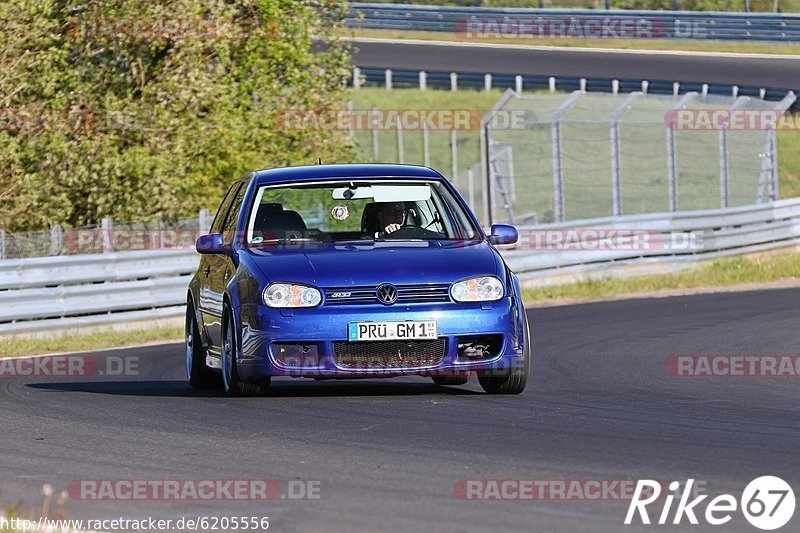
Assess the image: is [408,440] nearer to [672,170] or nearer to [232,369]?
[232,369]

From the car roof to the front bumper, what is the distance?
4.81 feet

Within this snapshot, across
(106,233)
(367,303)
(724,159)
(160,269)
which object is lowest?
(724,159)

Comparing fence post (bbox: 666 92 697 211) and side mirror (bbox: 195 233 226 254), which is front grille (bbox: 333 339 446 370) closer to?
side mirror (bbox: 195 233 226 254)

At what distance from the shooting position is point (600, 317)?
1838 cm

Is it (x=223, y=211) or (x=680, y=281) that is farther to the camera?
(x=680, y=281)

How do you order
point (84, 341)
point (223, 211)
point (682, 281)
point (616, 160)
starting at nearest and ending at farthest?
point (223, 211), point (84, 341), point (682, 281), point (616, 160)

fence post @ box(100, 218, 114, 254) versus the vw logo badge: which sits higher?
the vw logo badge

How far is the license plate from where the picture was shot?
966 centimetres

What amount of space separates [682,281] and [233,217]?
44.4ft

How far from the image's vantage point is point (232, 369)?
10.3 m

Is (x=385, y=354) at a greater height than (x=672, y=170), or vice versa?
(x=385, y=354)
